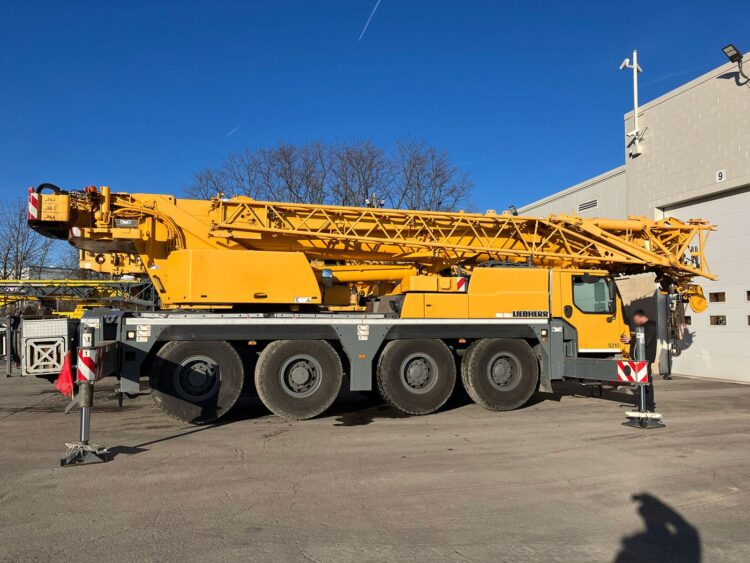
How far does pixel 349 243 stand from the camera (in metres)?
10.4

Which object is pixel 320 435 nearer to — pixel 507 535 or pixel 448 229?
pixel 507 535

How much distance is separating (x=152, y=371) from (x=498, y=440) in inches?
205

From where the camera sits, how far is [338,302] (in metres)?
10.9

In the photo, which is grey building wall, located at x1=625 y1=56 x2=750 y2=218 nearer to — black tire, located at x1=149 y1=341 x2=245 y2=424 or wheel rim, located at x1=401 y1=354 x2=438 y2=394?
wheel rim, located at x1=401 y1=354 x2=438 y2=394

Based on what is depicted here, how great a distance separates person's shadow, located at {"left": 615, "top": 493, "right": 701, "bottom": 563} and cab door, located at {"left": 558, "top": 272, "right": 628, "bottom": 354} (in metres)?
5.58

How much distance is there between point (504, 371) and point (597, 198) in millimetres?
13190

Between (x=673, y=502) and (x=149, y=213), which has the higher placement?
(x=149, y=213)

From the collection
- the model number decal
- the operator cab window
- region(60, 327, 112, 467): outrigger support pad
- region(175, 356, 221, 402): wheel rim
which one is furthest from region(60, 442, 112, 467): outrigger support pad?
the operator cab window

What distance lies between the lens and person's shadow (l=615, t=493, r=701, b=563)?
157 inches

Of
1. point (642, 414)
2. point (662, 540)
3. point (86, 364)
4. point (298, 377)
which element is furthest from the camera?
point (298, 377)

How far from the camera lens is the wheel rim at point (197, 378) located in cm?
856

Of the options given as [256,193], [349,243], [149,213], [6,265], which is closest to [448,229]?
[349,243]

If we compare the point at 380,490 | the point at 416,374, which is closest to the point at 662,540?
the point at 380,490

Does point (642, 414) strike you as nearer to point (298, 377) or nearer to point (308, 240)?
point (298, 377)
